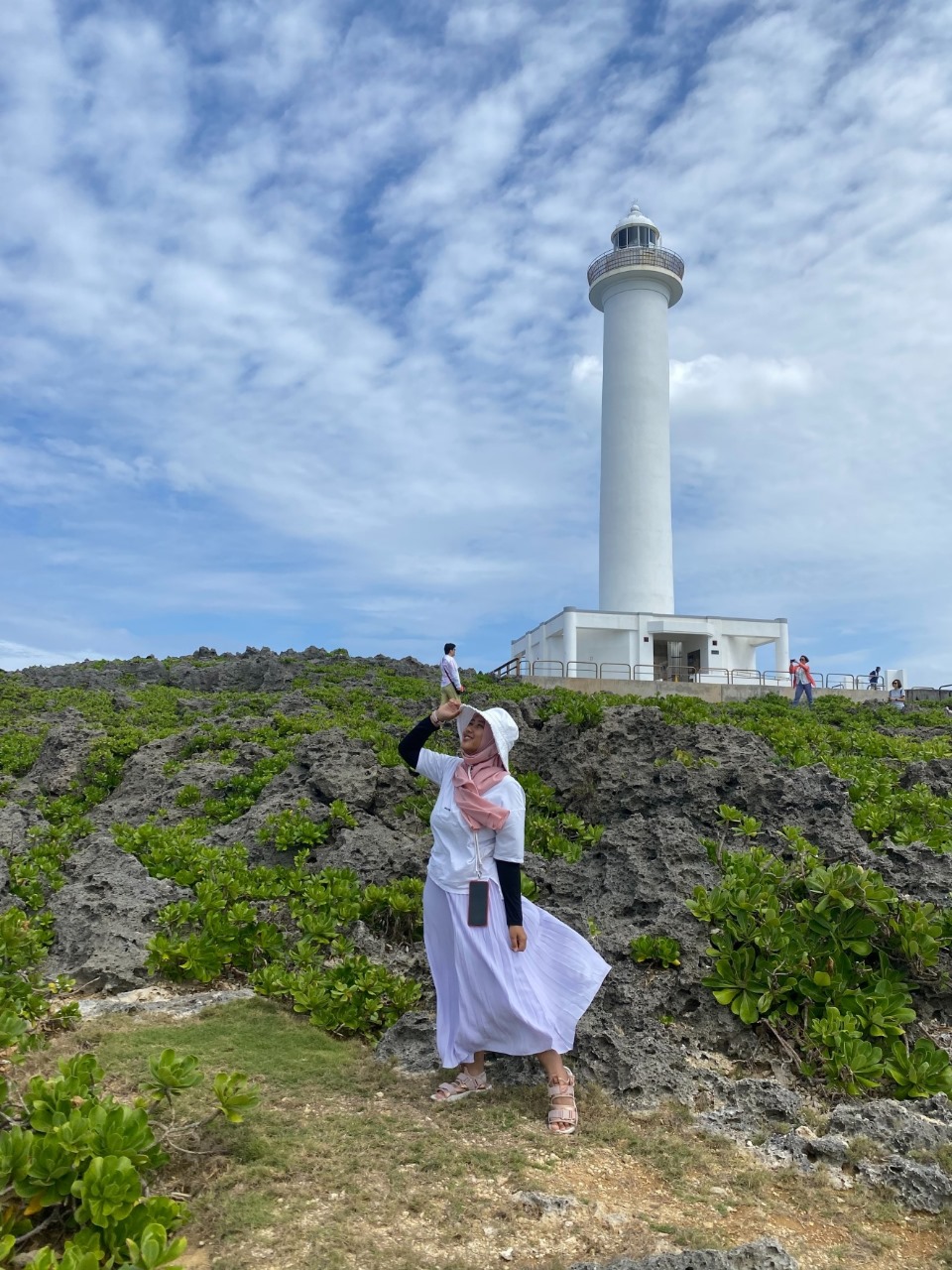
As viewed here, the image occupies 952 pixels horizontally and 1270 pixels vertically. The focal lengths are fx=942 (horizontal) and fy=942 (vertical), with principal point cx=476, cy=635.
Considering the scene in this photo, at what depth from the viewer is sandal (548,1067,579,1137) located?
4.28 m

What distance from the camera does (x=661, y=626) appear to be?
102 ft

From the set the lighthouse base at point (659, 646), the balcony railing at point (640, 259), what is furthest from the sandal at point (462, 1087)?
the balcony railing at point (640, 259)

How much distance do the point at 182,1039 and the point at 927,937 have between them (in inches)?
162

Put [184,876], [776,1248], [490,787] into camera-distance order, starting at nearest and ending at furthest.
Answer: [776,1248], [490,787], [184,876]

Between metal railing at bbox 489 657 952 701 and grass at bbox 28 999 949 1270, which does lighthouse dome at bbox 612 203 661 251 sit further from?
grass at bbox 28 999 949 1270

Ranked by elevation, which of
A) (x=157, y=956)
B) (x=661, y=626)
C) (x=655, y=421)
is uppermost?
(x=655, y=421)

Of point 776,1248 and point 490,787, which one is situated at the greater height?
point 490,787

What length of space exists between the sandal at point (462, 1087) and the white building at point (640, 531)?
25760 mm

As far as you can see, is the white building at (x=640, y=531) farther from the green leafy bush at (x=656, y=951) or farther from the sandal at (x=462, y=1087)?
the sandal at (x=462, y=1087)

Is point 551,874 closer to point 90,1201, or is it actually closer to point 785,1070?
point 785,1070

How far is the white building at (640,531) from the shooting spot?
31.1 meters

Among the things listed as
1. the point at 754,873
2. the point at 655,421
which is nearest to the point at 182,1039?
the point at 754,873

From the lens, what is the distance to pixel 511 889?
178 inches

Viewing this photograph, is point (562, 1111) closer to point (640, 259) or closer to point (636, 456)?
point (636, 456)
